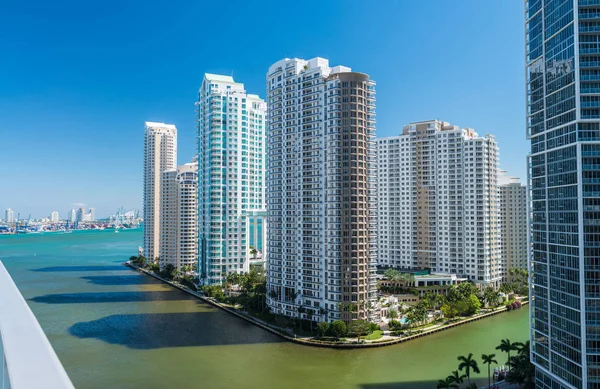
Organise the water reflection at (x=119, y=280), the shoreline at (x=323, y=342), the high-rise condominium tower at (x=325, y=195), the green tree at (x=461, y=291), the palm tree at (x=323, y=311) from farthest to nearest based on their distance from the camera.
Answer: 1. the water reflection at (x=119, y=280)
2. the green tree at (x=461, y=291)
3. the high-rise condominium tower at (x=325, y=195)
4. the palm tree at (x=323, y=311)
5. the shoreline at (x=323, y=342)

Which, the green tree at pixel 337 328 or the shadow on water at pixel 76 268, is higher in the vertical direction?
the green tree at pixel 337 328

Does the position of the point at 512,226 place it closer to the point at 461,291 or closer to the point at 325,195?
the point at 461,291

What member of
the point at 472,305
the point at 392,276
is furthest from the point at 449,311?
the point at 392,276

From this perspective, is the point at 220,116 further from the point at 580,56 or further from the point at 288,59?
the point at 580,56

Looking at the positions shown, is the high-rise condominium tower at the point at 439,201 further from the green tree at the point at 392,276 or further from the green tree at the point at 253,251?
the green tree at the point at 253,251

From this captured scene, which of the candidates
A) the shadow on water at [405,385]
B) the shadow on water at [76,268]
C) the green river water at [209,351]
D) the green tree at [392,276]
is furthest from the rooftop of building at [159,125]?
the shadow on water at [405,385]

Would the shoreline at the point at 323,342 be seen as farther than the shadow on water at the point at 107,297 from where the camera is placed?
No

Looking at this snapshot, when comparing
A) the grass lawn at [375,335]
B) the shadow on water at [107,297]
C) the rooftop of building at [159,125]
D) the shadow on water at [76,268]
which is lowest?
the shadow on water at [76,268]
